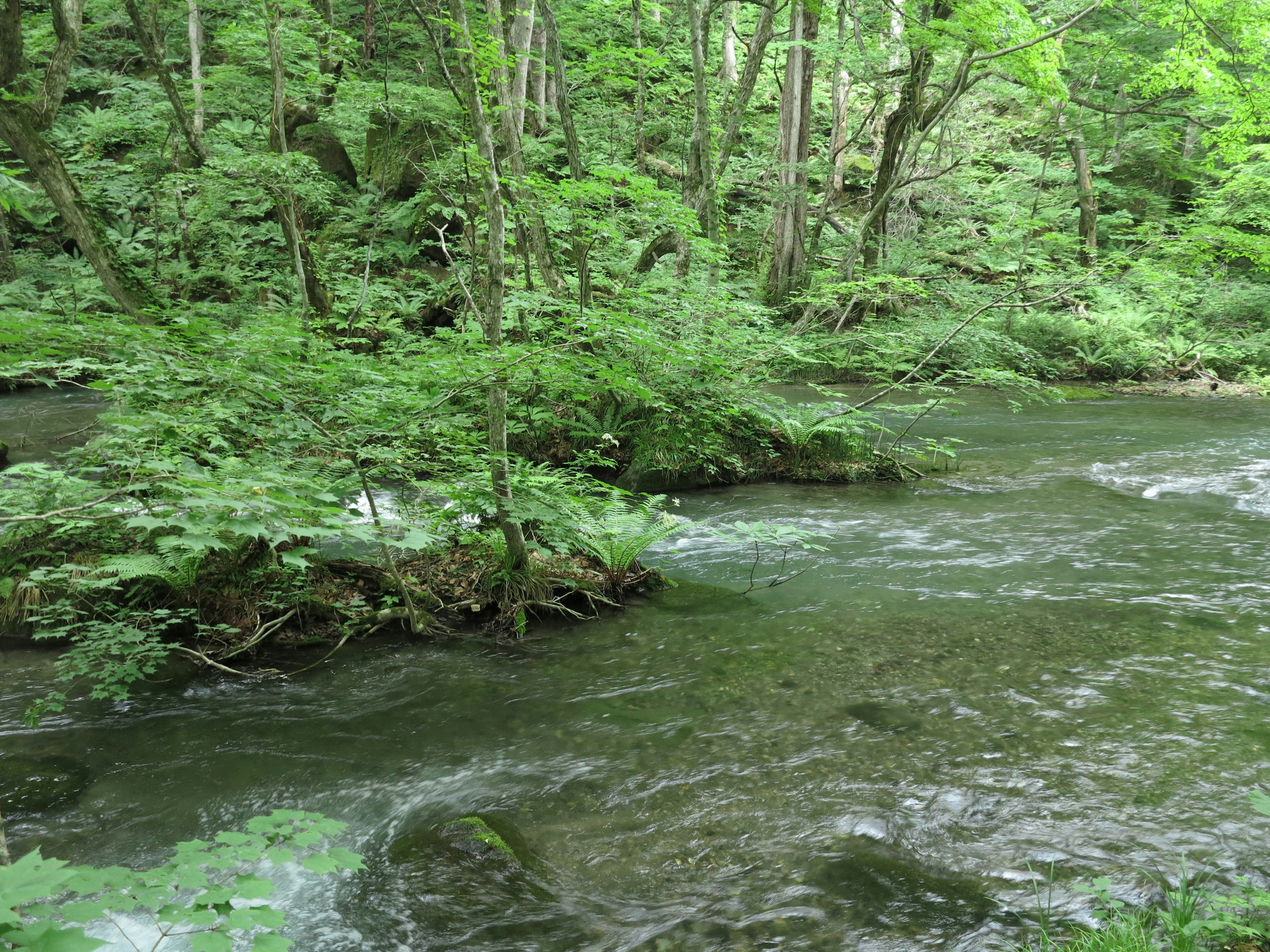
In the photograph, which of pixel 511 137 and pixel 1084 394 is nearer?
pixel 511 137

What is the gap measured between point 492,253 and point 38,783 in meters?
3.72

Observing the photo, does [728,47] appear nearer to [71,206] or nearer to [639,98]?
[639,98]

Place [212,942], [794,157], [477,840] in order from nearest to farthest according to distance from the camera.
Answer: [212,942]
[477,840]
[794,157]

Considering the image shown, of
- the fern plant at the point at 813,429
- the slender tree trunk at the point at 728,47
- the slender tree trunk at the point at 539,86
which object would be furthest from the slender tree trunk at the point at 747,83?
the slender tree trunk at the point at 728,47

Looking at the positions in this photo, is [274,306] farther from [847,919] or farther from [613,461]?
[847,919]

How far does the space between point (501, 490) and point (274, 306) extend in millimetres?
9453

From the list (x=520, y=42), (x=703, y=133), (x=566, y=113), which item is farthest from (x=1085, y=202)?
(x=520, y=42)

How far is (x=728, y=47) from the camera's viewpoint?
2028 cm

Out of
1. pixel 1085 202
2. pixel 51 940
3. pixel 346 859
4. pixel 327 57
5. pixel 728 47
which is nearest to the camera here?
pixel 51 940

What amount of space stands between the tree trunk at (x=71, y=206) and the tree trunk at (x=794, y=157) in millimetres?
10774

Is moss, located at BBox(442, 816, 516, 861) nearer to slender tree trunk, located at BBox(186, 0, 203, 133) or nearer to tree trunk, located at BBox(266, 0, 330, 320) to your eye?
tree trunk, located at BBox(266, 0, 330, 320)

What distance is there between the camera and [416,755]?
13.0 ft

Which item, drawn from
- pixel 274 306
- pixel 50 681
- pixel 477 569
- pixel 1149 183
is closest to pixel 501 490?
pixel 477 569

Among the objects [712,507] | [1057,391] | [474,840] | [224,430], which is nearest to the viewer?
[474,840]
